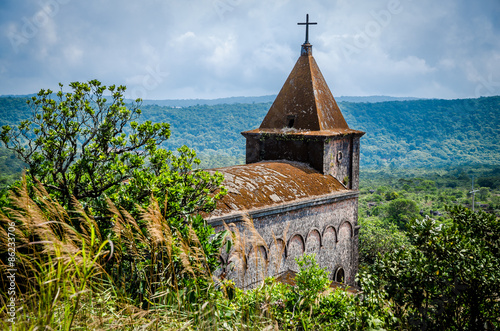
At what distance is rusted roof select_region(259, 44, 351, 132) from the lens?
1412 centimetres

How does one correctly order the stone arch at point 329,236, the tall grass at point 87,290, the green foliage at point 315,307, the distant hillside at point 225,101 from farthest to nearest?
the distant hillside at point 225,101
the stone arch at point 329,236
the green foliage at point 315,307
the tall grass at point 87,290

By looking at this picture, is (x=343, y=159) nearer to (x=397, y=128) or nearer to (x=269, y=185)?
(x=269, y=185)

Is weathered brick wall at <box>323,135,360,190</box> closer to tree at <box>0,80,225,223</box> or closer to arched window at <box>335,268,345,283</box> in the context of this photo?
arched window at <box>335,268,345,283</box>

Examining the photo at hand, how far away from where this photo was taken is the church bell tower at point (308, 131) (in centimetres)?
1360

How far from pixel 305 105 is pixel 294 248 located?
17.6 ft

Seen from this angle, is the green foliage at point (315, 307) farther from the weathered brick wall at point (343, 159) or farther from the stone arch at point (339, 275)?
the weathered brick wall at point (343, 159)

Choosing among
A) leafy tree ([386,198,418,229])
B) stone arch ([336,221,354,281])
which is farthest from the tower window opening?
leafy tree ([386,198,418,229])

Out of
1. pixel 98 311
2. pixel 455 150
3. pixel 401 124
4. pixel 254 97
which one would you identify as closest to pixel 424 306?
pixel 98 311

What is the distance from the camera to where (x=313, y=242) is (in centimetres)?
1167

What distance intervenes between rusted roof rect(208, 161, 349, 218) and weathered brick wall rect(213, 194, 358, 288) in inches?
12.5

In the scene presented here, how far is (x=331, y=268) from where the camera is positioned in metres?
12.6

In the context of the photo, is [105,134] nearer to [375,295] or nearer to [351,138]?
[375,295]

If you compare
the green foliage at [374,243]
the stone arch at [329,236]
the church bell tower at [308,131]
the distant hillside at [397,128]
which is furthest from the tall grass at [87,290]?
the distant hillside at [397,128]

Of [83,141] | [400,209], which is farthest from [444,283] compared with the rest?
[400,209]
